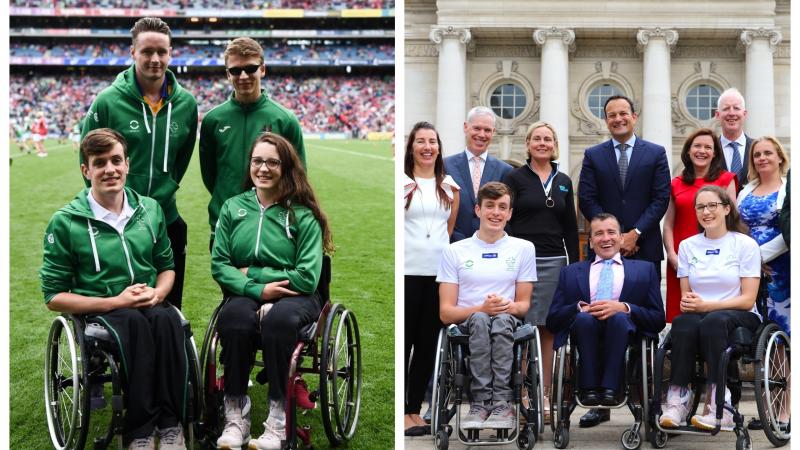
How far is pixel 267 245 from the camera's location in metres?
4.41

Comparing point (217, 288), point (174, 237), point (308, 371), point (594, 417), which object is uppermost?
point (174, 237)

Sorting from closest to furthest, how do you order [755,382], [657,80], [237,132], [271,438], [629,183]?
[271,438] < [755,382] < [237,132] < [629,183] < [657,80]

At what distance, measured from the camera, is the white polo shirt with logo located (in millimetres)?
4762

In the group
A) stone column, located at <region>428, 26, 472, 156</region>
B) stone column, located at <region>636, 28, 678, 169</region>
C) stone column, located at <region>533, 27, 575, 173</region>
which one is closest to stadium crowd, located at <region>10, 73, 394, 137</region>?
stone column, located at <region>428, 26, 472, 156</region>

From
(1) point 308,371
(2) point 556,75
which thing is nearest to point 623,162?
(1) point 308,371

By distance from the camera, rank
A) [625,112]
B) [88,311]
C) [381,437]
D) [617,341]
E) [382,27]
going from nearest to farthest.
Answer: [88,311] → [617,341] → [381,437] → [625,112] → [382,27]

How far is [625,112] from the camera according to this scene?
5.22m

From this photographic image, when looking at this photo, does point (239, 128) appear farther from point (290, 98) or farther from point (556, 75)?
point (290, 98)

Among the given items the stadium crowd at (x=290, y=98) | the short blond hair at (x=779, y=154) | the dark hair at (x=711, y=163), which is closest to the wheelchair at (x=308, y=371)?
the dark hair at (x=711, y=163)

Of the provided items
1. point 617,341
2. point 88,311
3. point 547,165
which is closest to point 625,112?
point 547,165

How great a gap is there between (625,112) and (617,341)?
143 cm

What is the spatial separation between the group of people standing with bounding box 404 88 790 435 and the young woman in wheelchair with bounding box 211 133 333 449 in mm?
801

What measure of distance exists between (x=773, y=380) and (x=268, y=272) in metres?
2.55

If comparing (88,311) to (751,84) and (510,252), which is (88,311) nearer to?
(510,252)
